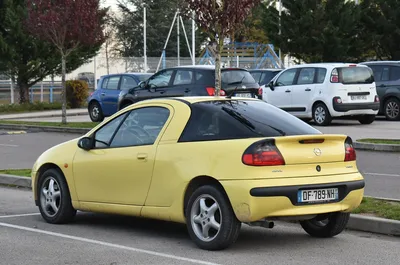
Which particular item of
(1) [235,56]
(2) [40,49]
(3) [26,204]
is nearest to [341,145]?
(3) [26,204]

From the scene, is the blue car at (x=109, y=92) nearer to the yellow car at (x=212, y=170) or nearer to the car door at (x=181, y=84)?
the car door at (x=181, y=84)

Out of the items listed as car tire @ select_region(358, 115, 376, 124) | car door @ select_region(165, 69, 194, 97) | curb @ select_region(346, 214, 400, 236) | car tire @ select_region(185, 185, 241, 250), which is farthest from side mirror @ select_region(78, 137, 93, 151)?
car tire @ select_region(358, 115, 376, 124)

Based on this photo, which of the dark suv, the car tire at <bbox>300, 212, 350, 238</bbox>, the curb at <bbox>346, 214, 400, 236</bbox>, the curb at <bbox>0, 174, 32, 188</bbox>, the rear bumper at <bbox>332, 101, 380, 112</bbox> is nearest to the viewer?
the car tire at <bbox>300, 212, 350, 238</bbox>

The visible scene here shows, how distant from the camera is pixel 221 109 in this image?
8812 millimetres

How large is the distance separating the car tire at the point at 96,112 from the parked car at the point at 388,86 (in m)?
8.66

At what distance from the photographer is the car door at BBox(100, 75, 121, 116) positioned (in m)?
28.4

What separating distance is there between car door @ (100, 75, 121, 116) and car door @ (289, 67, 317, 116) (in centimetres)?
609

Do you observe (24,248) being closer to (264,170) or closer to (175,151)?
(175,151)

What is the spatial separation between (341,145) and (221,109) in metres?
1.22

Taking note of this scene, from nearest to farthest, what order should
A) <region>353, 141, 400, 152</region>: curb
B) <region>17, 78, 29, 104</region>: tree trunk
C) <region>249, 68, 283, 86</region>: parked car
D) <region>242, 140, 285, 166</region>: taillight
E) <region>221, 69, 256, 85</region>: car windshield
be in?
1. <region>242, 140, 285, 166</region>: taillight
2. <region>353, 141, 400, 152</region>: curb
3. <region>221, 69, 256, 85</region>: car windshield
4. <region>249, 68, 283, 86</region>: parked car
5. <region>17, 78, 29, 104</region>: tree trunk

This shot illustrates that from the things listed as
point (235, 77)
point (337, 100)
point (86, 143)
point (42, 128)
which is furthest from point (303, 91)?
point (86, 143)

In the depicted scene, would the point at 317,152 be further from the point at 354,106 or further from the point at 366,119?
the point at 366,119

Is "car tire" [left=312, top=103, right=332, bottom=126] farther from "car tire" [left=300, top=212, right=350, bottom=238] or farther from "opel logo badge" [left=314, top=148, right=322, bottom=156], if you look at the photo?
"opel logo badge" [left=314, top=148, right=322, bottom=156]

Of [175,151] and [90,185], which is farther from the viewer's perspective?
[90,185]
